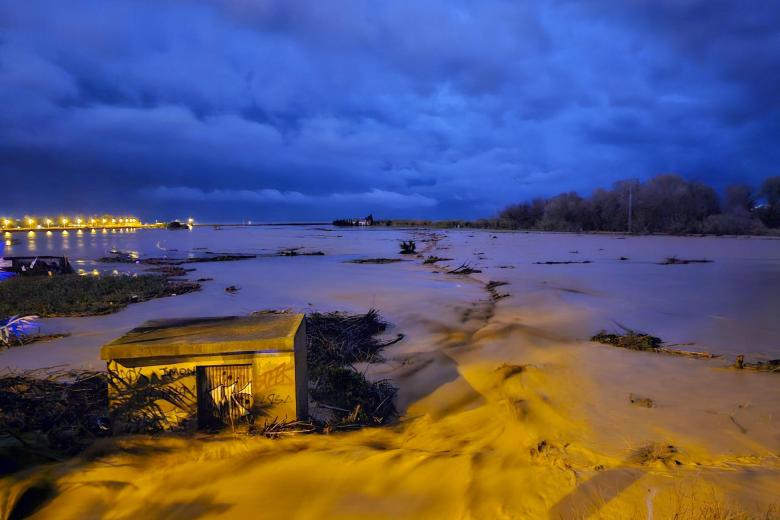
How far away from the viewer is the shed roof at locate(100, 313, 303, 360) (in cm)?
320

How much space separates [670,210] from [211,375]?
205 ft

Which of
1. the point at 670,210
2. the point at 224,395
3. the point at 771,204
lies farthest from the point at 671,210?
the point at 224,395

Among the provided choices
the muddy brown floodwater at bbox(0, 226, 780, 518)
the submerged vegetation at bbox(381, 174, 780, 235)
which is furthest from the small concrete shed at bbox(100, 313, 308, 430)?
the submerged vegetation at bbox(381, 174, 780, 235)

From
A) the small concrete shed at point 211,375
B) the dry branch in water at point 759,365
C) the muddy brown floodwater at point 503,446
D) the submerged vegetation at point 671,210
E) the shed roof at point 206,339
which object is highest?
the submerged vegetation at point 671,210

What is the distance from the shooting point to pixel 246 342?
10.7ft

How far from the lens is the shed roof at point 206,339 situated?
3.20 metres

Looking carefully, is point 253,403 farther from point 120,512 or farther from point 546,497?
point 546,497

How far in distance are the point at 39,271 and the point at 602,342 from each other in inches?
760

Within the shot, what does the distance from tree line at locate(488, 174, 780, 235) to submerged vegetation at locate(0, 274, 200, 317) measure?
5388 cm

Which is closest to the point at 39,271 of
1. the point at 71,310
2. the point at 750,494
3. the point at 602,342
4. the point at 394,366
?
the point at 71,310

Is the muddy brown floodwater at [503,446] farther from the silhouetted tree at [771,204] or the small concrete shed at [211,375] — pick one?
the silhouetted tree at [771,204]

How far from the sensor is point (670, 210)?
52125 millimetres

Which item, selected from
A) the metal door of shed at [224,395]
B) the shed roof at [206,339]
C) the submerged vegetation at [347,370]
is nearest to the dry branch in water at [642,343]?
the submerged vegetation at [347,370]

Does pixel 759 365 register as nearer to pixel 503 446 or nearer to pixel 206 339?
pixel 503 446
